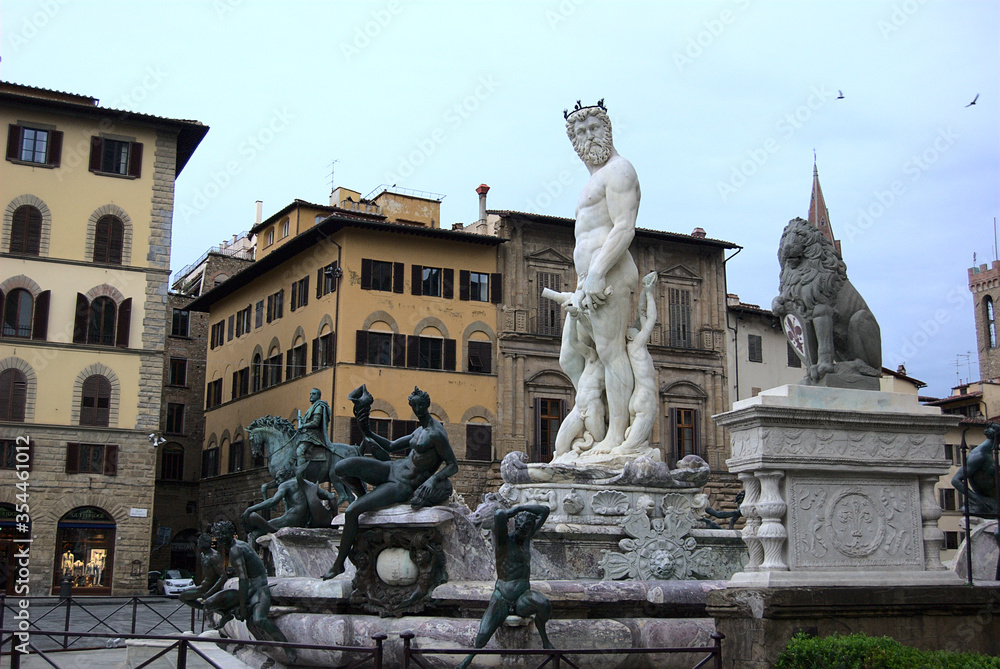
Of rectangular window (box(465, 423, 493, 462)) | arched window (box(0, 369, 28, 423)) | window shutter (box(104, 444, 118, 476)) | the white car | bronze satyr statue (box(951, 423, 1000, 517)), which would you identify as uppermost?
arched window (box(0, 369, 28, 423))

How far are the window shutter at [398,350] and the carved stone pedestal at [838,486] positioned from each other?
108ft

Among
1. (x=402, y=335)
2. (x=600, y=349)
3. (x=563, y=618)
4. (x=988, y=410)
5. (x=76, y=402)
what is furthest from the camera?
(x=988, y=410)

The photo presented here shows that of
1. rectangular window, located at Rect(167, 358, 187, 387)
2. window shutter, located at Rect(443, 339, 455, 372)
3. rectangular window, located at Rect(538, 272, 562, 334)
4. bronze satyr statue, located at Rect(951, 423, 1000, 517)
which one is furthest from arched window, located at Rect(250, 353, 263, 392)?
bronze satyr statue, located at Rect(951, 423, 1000, 517)

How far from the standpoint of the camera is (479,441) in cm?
4081

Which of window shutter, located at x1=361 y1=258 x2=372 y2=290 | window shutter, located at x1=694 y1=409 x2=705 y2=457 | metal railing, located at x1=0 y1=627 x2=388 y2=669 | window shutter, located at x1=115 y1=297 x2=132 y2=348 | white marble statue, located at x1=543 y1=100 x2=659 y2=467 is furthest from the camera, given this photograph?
window shutter, located at x1=694 y1=409 x2=705 y2=457

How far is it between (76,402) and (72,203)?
661 centimetres

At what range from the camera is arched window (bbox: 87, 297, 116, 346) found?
35.2m

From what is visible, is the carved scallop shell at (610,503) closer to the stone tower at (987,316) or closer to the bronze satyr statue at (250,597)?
the bronze satyr statue at (250,597)

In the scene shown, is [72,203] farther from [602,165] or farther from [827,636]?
[827,636]

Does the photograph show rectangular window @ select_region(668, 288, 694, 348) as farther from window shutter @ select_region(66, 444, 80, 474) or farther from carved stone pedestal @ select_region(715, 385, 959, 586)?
carved stone pedestal @ select_region(715, 385, 959, 586)

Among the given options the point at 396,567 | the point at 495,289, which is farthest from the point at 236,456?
the point at 396,567

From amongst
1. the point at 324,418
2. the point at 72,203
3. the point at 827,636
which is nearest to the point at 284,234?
the point at 72,203

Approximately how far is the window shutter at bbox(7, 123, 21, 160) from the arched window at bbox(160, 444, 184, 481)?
1927 centimetres

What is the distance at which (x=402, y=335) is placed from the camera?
40.8 meters
